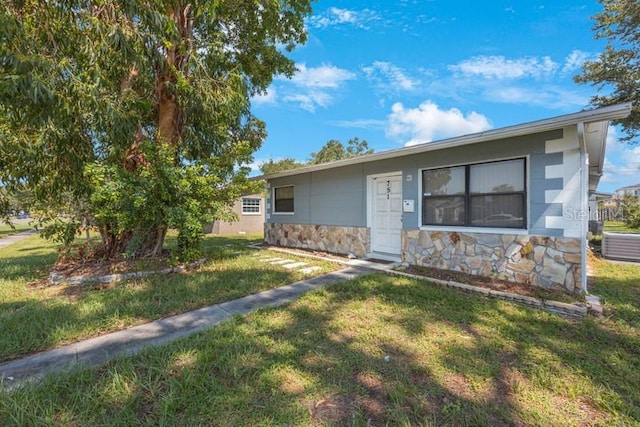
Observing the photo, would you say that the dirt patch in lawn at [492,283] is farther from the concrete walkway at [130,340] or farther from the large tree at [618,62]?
the large tree at [618,62]

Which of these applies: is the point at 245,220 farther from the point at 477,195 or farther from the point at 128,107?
the point at 477,195

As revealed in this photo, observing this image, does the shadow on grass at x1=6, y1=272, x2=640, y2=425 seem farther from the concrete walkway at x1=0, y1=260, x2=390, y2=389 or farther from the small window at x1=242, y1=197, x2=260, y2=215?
the small window at x1=242, y1=197, x2=260, y2=215

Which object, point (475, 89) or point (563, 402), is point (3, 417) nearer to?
point (563, 402)

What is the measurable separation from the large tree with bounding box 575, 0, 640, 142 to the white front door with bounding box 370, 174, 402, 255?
979 cm

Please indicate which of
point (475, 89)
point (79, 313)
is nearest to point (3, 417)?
point (79, 313)

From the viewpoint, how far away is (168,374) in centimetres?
237

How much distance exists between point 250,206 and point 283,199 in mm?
8652

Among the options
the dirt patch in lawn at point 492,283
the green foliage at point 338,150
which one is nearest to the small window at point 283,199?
the dirt patch in lawn at point 492,283

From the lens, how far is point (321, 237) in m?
8.74

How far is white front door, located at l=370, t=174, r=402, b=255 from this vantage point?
6.98 meters

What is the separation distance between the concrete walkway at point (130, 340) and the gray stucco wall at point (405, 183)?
350 cm

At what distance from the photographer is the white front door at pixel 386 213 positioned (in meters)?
6.98

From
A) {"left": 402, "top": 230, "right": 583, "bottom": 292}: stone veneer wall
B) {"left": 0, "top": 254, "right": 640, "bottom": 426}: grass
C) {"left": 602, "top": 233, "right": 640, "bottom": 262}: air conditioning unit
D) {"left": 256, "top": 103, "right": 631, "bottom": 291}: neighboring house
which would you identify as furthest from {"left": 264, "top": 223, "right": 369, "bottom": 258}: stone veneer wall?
{"left": 602, "top": 233, "right": 640, "bottom": 262}: air conditioning unit

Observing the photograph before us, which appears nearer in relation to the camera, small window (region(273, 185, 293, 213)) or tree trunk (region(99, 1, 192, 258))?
tree trunk (region(99, 1, 192, 258))
